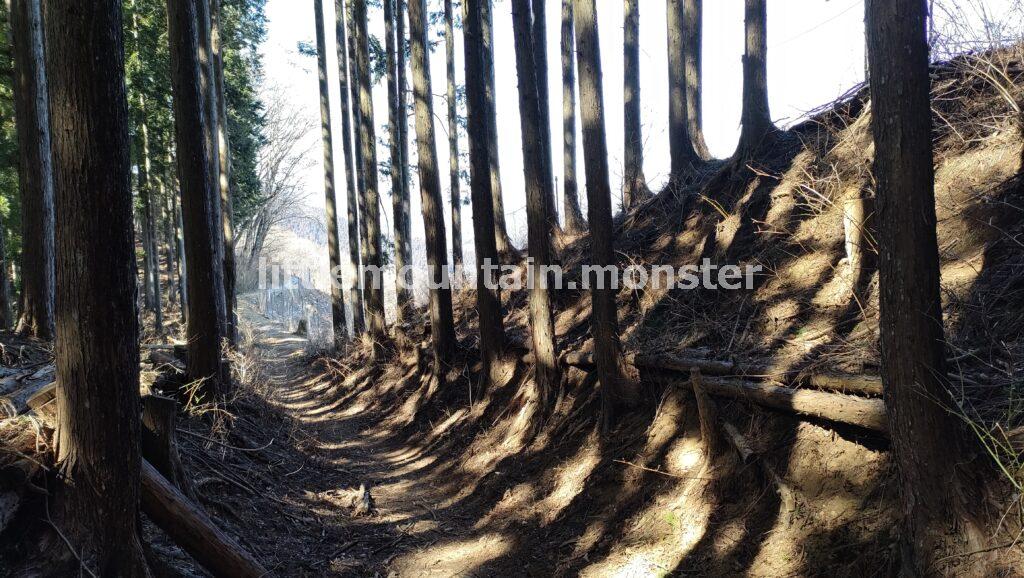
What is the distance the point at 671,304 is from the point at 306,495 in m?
5.56

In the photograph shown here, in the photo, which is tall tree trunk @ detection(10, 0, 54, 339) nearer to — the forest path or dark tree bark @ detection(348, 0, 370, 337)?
the forest path

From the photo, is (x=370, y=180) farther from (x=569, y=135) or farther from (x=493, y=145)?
(x=569, y=135)

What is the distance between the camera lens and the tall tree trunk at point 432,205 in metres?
12.6

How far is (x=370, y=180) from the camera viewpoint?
1847 centimetres

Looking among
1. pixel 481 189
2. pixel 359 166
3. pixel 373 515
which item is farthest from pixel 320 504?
pixel 359 166

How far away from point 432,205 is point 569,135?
578cm

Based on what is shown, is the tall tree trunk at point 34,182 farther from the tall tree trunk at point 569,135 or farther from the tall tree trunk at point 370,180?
the tall tree trunk at point 569,135

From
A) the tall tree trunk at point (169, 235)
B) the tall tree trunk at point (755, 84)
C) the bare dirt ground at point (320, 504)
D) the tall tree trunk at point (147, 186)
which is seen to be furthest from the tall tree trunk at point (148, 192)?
the tall tree trunk at point (755, 84)

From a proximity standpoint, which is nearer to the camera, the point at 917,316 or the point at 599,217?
the point at 917,316

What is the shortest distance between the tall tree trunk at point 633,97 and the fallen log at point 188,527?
40.0 feet

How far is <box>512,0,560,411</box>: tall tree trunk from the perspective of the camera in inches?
355

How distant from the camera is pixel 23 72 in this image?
10195 mm

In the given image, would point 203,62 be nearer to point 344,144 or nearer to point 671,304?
point 344,144

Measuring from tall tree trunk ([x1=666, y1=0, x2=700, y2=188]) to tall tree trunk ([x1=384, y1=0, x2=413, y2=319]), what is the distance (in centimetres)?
797
